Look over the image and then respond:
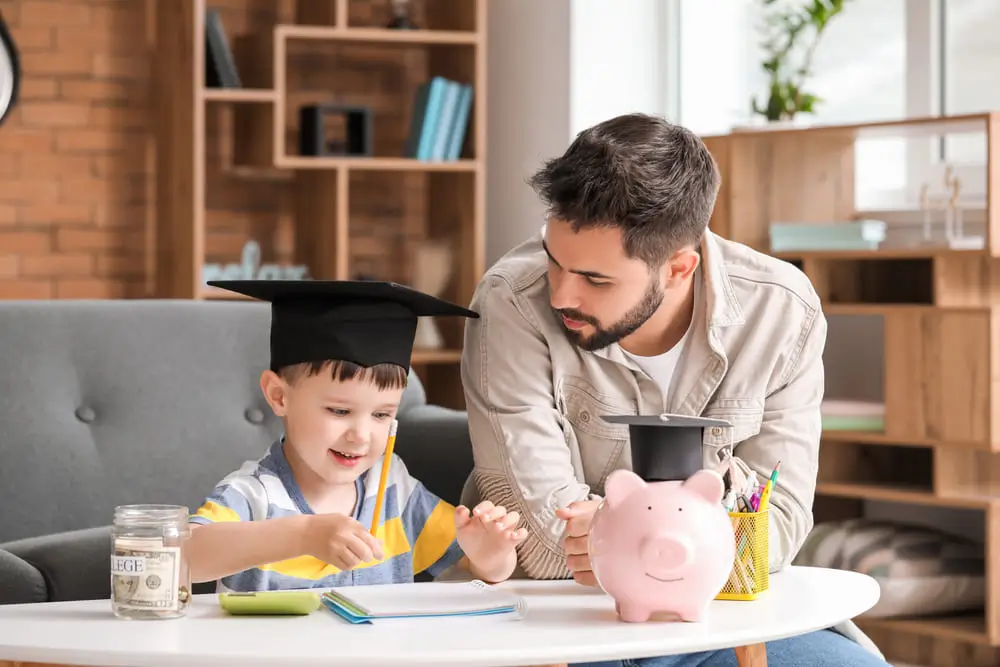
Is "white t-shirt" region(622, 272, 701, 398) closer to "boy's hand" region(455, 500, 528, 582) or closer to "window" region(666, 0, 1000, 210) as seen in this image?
"boy's hand" region(455, 500, 528, 582)

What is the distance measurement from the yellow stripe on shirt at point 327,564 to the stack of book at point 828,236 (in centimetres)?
177

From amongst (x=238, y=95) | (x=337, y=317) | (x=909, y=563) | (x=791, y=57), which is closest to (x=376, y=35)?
(x=238, y=95)

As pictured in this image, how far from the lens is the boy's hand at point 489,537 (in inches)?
56.1

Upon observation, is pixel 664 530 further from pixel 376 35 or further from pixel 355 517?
pixel 376 35

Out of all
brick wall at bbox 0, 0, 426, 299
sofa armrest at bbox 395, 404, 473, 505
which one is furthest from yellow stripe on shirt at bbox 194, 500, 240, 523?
brick wall at bbox 0, 0, 426, 299

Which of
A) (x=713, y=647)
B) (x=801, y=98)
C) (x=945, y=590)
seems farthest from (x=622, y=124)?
(x=801, y=98)

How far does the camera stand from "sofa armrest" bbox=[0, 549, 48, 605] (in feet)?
6.16

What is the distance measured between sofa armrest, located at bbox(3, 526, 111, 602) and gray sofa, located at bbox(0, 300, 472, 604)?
0.25 metres

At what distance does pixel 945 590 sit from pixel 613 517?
1.96 meters

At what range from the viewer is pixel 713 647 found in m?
1.21

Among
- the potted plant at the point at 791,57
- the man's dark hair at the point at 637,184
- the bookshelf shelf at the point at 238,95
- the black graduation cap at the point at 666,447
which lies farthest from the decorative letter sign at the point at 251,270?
the black graduation cap at the point at 666,447

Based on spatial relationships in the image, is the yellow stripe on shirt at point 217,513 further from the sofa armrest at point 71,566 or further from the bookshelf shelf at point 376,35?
the bookshelf shelf at point 376,35

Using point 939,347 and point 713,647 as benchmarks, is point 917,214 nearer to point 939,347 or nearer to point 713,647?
point 939,347

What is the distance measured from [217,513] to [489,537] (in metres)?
0.32
